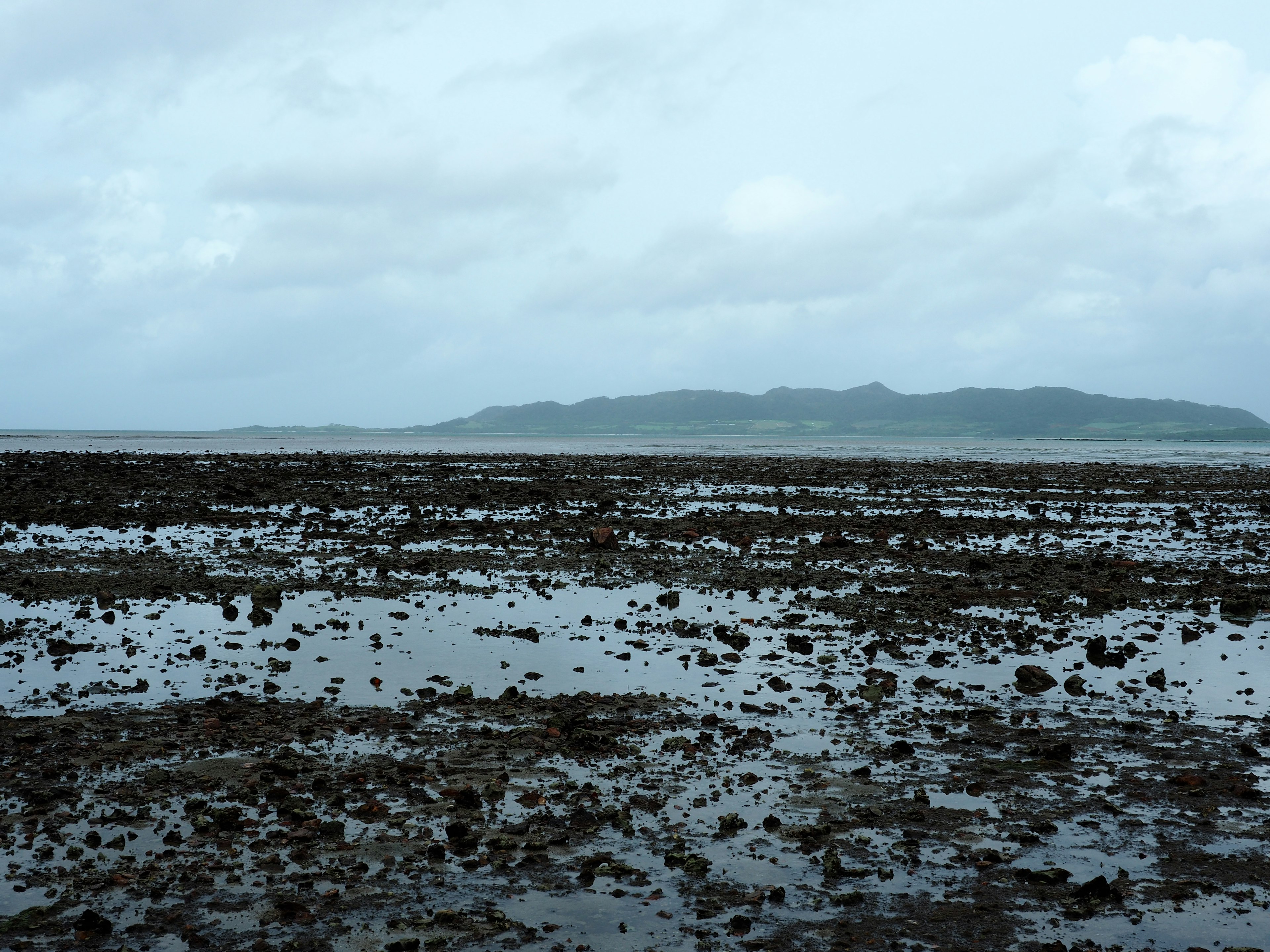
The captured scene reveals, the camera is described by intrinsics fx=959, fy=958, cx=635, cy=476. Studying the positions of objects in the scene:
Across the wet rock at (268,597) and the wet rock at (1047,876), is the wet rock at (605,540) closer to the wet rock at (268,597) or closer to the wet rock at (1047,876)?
the wet rock at (268,597)

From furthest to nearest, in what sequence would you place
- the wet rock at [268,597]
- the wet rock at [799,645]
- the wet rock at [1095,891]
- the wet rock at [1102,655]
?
1. the wet rock at [268,597]
2. the wet rock at [799,645]
3. the wet rock at [1102,655]
4. the wet rock at [1095,891]

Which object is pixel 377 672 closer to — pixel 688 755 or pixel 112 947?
pixel 688 755

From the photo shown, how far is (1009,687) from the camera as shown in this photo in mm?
11578

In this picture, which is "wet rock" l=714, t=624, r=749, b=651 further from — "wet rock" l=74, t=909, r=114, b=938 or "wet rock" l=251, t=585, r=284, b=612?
"wet rock" l=74, t=909, r=114, b=938

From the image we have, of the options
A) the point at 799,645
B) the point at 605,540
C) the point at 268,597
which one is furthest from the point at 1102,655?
→ the point at 268,597

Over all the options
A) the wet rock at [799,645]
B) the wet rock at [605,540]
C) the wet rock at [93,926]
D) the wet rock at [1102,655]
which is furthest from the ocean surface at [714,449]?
the wet rock at [93,926]

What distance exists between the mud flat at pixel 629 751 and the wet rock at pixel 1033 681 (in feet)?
0.40

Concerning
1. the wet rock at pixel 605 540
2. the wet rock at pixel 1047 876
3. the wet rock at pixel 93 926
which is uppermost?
the wet rock at pixel 605 540

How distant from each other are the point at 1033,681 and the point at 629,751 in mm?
5508

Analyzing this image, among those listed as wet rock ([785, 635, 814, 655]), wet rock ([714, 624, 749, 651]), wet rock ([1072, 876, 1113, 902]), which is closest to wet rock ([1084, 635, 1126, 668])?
wet rock ([785, 635, 814, 655])

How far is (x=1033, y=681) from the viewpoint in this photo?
11.7 metres

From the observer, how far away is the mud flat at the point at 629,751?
20.1 feet

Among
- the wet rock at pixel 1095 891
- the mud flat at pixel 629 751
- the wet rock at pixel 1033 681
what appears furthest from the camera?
the wet rock at pixel 1033 681

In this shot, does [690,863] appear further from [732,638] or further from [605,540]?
[605,540]
